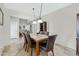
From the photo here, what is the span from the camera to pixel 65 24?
4629mm

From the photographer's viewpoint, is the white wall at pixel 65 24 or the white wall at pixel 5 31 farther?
the white wall at pixel 65 24

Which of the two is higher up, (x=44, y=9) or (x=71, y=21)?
(x=44, y=9)

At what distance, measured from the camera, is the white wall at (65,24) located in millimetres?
4254

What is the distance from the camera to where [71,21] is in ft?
14.3

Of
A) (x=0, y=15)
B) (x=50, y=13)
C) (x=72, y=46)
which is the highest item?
(x=50, y=13)

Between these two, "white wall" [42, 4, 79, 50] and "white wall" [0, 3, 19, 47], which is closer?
"white wall" [0, 3, 19, 47]

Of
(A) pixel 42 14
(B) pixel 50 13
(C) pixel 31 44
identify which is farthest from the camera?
(A) pixel 42 14

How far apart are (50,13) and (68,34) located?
58.0 inches

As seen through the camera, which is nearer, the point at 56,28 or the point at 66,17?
the point at 66,17

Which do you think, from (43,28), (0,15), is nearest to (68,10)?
(43,28)

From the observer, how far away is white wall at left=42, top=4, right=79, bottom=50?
14.0 ft

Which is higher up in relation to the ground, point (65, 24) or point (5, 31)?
point (65, 24)

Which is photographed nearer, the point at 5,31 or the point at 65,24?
the point at 5,31

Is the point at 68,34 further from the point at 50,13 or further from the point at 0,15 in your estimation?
the point at 0,15
